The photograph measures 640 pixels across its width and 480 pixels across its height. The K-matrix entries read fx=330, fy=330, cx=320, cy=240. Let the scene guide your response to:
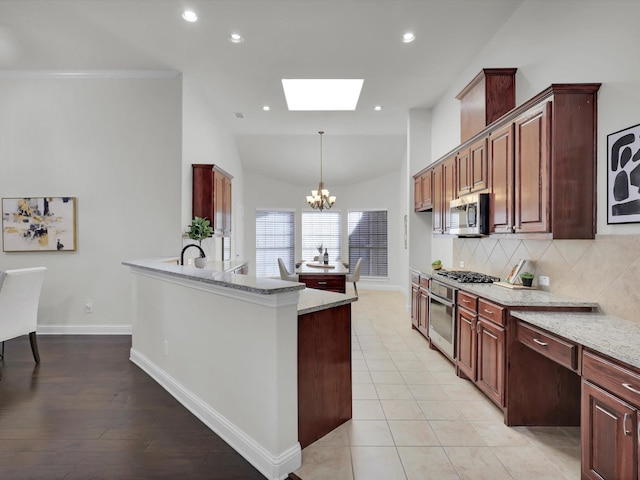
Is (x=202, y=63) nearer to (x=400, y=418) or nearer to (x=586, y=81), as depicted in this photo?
(x=586, y=81)

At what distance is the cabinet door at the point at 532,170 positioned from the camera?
2316 millimetres

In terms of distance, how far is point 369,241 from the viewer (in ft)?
28.9

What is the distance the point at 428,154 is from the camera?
5656 mm

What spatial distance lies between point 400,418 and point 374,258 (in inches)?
250

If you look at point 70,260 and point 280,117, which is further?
point 280,117

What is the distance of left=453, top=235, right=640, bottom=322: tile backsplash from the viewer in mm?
2008

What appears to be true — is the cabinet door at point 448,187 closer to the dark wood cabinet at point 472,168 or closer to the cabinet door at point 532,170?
the dark wood cabinet at point 472,168

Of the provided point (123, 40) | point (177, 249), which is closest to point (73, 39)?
point (123, 40)

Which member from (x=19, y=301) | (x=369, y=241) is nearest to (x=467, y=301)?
(x=19, y=301)

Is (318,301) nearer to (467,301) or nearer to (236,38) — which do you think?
(467,301)

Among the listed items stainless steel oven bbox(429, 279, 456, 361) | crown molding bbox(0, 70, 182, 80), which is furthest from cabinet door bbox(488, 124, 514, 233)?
crown molding bbox(0, 70, 182, 80)

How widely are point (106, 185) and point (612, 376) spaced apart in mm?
5355

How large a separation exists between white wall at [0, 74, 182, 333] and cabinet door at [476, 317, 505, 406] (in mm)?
3818

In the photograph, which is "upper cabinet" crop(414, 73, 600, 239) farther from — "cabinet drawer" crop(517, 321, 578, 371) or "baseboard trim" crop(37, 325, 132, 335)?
"baseboard trim" crop(37, 325, 132, 335)
